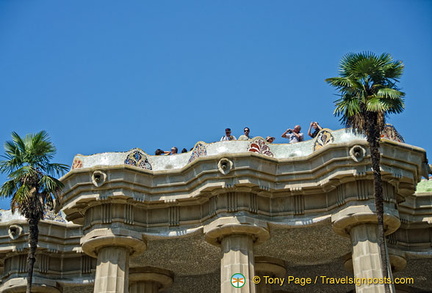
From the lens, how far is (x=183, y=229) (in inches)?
1441

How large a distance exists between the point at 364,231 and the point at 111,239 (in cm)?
1122

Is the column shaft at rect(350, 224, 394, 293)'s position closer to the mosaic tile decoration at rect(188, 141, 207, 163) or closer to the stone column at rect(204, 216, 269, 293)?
the stone column at rect(204, 216, 269, 293)

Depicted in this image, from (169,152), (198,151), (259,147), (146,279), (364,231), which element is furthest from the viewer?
(146,279)

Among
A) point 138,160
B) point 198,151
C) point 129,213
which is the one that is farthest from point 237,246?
point 138,160

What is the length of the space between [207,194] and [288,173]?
12.3 ft

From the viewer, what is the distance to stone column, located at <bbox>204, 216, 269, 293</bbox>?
3388 cm

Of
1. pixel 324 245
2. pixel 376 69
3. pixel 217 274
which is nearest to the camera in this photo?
pixel 376 69

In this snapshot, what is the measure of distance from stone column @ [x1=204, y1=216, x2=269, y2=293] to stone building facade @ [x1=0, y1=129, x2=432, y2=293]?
5 centimetres

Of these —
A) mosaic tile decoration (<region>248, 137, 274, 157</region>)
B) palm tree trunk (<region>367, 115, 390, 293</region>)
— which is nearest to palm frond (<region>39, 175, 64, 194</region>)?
mosaic tile decoration (<region>248, 137, 274, 157</region>)

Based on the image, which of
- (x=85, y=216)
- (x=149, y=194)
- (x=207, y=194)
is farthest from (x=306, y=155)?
(x=85, y=216)

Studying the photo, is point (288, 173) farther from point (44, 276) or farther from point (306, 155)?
point (44, 276)

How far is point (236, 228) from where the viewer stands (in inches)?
1363

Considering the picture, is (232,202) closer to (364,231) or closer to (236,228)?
(236,228)

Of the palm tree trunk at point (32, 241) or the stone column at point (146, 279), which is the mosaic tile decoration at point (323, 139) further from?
the palm tree trunk at point (32, 241)
